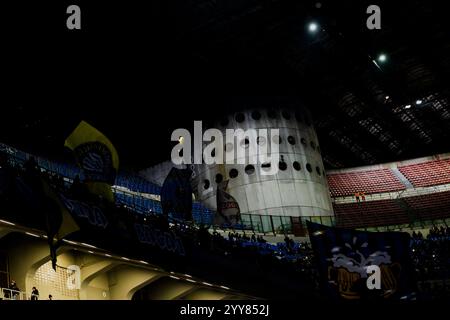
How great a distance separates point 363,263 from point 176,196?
31.7 ft

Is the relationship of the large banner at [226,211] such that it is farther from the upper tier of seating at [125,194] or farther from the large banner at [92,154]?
the large banner at [92,154]

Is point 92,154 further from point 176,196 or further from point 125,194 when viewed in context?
point 125,194

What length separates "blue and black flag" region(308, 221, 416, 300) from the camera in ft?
90.5

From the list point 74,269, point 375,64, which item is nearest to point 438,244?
point 375,64

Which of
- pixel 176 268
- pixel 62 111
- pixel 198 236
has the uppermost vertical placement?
pixel 62 111

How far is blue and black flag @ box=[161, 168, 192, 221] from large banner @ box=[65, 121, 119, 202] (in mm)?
3021

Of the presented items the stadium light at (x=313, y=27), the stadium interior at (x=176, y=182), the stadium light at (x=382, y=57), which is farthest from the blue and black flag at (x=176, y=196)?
the stadium light at (x=382, y=57)

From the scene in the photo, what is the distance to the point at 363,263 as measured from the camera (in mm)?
28156

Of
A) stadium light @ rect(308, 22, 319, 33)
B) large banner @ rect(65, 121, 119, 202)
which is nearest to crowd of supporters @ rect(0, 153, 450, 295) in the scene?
large banner @ rect(65, 121, 119, 202)

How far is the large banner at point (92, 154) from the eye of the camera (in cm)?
2089

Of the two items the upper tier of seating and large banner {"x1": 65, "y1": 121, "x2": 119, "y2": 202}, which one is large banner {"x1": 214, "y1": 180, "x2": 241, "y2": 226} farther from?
large banner {"x1": 65, "y1": 121, "x2": 119, "y2": 202}

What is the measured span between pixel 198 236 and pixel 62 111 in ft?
67.9

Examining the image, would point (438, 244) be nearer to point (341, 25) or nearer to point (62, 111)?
point (341, 25)

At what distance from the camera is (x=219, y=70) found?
1884 inches
